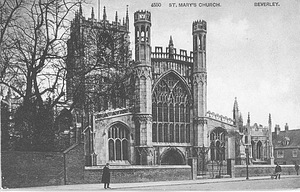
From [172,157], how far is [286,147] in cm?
704

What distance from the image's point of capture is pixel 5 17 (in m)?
18.9

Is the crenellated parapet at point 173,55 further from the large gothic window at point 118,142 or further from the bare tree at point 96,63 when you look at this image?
the bare tree at point 96,63

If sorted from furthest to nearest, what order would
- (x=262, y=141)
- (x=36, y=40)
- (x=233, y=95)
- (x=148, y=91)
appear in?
1. (x=262, y=141)
2. (x=148, y=91)
3. (x=233, y=95)
4. (x=36, y=40)

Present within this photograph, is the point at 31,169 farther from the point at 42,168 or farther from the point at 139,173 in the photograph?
the point at 139,173

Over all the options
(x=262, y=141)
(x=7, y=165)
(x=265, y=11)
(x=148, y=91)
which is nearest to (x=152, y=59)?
(x=148, y=91)

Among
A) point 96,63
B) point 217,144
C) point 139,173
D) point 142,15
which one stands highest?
point 142,15

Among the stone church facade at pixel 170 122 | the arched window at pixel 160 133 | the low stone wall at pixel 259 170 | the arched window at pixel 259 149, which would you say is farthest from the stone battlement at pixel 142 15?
the arched window at pixel 259 149

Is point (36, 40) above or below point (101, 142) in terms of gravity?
above

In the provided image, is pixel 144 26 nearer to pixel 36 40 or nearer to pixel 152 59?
pixel 152 59

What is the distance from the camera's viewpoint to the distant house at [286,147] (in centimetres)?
2888

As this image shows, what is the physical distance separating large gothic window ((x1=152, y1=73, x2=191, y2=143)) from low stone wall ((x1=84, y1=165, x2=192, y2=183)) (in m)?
5.68

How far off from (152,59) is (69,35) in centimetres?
1034

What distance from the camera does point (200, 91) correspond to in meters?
31.0

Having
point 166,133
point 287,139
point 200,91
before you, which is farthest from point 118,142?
point 287,139
